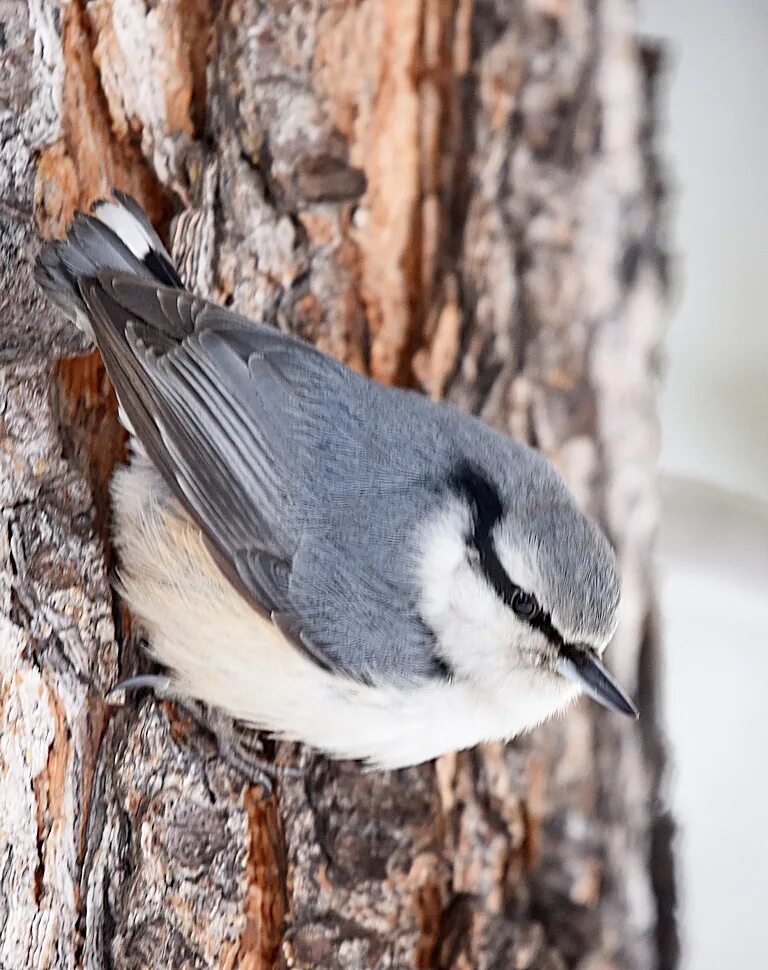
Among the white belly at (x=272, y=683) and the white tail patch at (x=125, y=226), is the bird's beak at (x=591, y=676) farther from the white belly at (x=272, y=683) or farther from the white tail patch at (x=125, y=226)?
the white tail patch at (x=125, y=226)

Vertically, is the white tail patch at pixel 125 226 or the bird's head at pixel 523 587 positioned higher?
the white tail patch at pixel 125 226

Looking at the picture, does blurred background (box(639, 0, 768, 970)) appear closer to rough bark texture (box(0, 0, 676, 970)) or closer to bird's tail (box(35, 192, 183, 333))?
rough bark texture (box(0, 0, 676, 970))

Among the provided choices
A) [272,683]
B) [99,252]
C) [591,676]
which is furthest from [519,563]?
[99,252]

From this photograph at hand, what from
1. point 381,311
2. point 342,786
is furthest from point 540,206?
point 342,786

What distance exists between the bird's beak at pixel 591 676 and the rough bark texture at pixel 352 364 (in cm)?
17

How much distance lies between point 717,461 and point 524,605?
0.29 m

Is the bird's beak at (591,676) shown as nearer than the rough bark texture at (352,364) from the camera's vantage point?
Yes

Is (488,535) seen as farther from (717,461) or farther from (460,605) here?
(717,461)

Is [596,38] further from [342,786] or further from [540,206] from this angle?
[342,786]

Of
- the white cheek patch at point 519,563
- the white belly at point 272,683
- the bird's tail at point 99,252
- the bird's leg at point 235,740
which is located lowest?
the bird's leg at point 235,740

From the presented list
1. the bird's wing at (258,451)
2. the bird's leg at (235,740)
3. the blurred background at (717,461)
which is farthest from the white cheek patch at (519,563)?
the bird's leg at (235,740)

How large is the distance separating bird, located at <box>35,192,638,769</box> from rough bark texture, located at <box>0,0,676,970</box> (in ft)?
0.33

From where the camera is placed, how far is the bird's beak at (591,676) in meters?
0.95

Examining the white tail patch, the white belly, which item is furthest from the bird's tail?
the white belly
